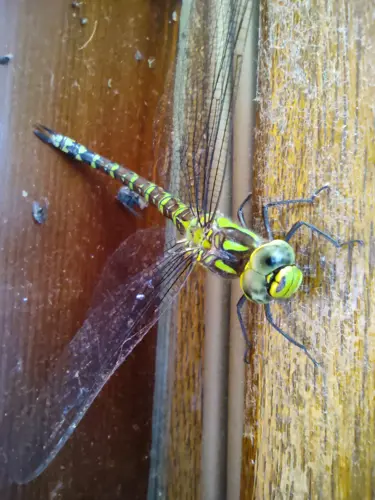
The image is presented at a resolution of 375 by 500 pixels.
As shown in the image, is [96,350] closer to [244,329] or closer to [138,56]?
[244,329]

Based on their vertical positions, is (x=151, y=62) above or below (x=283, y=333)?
above

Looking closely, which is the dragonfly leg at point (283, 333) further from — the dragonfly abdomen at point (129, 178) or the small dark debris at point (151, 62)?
the small dark debris at point (151, 62)

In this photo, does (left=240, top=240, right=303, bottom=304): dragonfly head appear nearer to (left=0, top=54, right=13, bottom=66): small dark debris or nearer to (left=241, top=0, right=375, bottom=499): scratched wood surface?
(left=241, top=0, right=375, bottom=499): scratched wood surface

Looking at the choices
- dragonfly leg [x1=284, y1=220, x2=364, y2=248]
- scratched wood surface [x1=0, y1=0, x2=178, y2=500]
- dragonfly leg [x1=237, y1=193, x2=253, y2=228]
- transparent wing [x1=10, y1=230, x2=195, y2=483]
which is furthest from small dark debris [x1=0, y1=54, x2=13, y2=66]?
dragonfly leg [x1=284, y1=220, x2=364, y2=248]

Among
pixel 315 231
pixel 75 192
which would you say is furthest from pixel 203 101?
pixel 315 231

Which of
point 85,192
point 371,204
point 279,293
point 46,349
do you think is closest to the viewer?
point 371,204

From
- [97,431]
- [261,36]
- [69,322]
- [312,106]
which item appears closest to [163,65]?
[261,36]

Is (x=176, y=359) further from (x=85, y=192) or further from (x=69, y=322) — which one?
(x=85, y=192)
